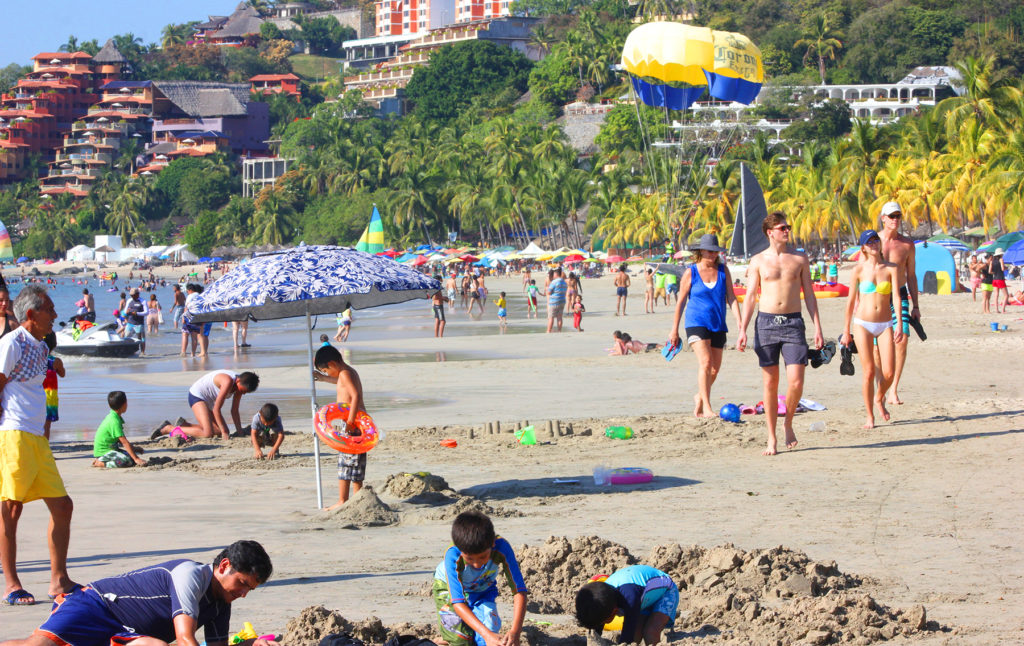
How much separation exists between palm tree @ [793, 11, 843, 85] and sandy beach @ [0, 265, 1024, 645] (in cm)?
9000

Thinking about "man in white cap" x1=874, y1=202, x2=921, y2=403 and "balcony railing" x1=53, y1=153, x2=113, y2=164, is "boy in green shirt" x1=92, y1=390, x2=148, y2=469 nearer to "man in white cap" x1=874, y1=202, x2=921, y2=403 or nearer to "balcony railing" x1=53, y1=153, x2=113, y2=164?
"man in white cap" x1=874, y1=202, x2=921, y2=403

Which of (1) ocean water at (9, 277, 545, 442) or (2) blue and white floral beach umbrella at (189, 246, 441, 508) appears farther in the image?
(1) ocean water at (9, 277, 545, 442)

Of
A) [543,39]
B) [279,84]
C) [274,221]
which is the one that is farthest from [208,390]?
[279,84]

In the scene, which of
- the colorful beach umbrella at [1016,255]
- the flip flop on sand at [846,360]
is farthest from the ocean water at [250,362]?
the colorful beach umbrella at [1016,255]

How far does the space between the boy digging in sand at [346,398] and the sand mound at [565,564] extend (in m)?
1.90

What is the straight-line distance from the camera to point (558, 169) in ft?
260

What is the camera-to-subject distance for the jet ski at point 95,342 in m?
22.8

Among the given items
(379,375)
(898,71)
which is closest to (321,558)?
(379,375)

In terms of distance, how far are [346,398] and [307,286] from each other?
0.78 meters

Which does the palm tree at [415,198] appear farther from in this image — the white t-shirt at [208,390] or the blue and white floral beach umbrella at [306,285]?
the blue and white floral beach umbrella at [306,285]

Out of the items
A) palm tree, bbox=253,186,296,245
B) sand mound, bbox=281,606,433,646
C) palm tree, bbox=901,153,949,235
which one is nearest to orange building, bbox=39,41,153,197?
palm tree, bbox=253,186,296,245

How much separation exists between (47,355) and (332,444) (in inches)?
78.7

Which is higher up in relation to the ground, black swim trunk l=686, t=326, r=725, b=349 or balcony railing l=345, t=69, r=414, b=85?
balcony railing l=345, t=69, r=414, b=85

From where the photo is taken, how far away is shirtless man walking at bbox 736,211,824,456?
338 inches
